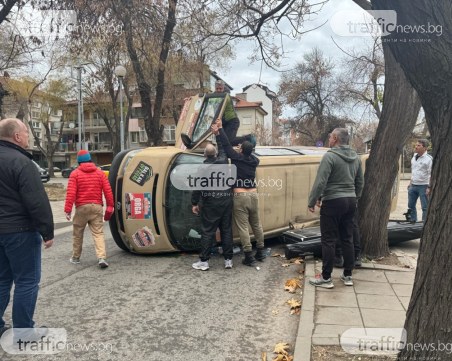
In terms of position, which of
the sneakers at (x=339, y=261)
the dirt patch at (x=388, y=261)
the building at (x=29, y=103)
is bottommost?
the dirt patch at (x=388, y=261)

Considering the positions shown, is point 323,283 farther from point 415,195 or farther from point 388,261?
point 415,195

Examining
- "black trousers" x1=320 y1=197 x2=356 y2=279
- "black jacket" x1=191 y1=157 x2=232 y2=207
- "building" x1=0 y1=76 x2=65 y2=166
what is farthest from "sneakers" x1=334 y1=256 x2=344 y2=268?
"building" x1=0 y1=76 x2=65 y2=166

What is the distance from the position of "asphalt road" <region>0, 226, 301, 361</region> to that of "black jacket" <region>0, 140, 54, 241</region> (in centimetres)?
114

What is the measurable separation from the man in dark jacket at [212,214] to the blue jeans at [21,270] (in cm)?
257

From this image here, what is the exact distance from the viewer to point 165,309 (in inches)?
172

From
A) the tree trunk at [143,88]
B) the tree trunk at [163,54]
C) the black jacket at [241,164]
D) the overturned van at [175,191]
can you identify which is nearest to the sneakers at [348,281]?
the black jacket at [241,164]

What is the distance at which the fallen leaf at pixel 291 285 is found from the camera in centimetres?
502

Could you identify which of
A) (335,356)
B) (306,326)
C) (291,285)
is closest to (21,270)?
(306,326)

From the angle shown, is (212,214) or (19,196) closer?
(19,196)

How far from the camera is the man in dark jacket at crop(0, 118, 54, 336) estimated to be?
3.28 meters

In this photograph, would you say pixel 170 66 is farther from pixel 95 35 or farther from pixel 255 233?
pixel 255 233

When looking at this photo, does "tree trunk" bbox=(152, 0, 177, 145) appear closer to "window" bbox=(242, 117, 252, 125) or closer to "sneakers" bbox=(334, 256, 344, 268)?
"sneakers" bbox=(334, 256, 344, 268)

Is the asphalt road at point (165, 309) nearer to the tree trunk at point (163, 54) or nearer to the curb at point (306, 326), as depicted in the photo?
the curb at point (306, 326)

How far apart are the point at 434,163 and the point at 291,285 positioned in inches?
122
